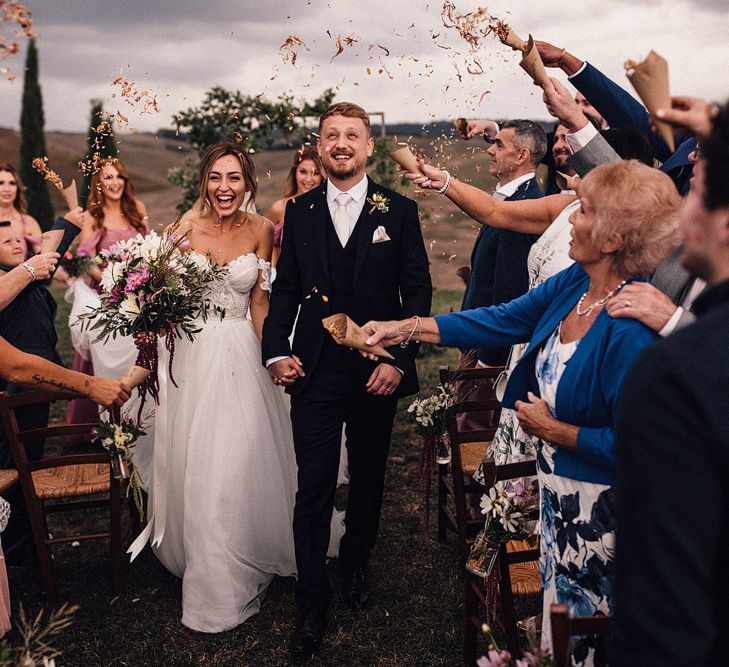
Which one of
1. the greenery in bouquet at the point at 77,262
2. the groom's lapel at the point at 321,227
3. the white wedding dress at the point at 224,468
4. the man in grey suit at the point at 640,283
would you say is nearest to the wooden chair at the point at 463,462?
the groom's lapel at the point at 321,227

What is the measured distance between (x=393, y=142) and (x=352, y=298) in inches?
253

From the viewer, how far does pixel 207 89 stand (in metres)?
8.23

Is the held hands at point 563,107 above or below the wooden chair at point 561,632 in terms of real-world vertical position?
above

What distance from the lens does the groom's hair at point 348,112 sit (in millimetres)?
4035

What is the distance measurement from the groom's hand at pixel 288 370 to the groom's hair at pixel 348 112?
1254 mm

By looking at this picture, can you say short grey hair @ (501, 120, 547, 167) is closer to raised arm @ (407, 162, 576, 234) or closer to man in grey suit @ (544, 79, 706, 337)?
raised arm @ (407, 162, 576, 234)

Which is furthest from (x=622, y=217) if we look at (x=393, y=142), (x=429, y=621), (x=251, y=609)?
(x=393, y=142)

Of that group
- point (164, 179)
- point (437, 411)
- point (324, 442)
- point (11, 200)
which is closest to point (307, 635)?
point (324, 442)

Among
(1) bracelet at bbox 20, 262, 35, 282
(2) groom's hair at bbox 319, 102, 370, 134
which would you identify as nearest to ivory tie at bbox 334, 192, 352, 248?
(2) groom's hair at bbox 319, 102, 370, 134

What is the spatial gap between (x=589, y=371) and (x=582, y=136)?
1.34m

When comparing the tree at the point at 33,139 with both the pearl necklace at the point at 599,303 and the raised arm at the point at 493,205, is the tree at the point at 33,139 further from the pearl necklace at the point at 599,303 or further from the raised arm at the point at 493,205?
the pearl necklace at the point at 599,303

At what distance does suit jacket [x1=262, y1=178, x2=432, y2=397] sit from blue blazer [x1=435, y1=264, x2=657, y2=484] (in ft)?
3.50

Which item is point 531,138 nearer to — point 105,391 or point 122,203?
point 105,391

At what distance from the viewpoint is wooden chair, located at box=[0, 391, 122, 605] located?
4301 millimetres
